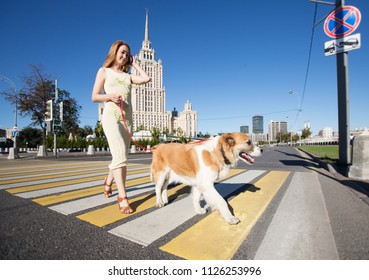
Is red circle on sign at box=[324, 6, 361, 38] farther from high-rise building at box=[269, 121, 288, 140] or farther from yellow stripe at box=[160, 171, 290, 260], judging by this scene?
high-rise building at box=[269, 121, 288, 140]

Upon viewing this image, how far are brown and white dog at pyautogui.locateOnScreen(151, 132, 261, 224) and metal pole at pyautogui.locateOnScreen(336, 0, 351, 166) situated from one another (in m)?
5.44

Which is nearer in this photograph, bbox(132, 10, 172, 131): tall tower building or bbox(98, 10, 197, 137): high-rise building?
bbox(98, 10, 197, 137): high-rise building

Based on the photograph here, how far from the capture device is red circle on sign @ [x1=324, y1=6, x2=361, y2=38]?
19.3ft

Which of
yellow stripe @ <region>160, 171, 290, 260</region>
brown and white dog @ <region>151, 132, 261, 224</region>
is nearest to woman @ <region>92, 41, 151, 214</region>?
brown and white dog @ <region>151, 132, 261, 224</region>

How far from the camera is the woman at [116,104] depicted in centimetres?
259

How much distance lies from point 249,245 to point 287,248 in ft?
1.10

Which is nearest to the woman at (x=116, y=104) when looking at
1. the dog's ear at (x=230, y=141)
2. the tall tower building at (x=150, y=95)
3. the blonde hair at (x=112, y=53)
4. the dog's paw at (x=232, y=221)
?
the blonde hair at (x=112, y=53)

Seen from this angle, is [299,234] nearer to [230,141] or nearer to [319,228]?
[319,228]

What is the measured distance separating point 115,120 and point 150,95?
4720 inches

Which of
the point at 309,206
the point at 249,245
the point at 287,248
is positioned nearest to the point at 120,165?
the point at 249,245

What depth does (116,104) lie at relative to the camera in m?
2.64

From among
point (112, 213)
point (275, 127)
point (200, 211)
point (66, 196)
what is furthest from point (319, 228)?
point (275, 127)

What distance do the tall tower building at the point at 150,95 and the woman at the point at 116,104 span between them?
111625mm

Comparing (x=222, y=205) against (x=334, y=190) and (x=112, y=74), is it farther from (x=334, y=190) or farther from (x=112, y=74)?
(x=334, y=190)
